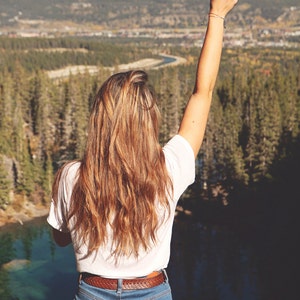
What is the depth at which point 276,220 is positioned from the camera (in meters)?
46.9

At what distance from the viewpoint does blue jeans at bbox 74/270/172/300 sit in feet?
11.7

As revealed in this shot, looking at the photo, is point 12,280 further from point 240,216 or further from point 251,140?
point 251,140

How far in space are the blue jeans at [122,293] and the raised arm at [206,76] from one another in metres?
0.86

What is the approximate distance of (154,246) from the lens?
3666 millimetres

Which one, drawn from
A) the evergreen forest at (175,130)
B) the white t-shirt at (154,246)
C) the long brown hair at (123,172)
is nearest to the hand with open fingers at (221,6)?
the long brown hair at (123,172)

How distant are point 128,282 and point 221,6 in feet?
5.93

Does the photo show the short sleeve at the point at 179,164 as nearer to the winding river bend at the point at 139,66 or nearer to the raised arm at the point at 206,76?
the raised arm at the point at 206,76

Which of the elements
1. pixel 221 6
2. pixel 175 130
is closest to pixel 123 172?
pixel 221 6

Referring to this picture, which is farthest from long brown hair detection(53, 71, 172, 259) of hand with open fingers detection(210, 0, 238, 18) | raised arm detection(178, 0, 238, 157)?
hand with open fingers detection(210, 0, 238, 18)

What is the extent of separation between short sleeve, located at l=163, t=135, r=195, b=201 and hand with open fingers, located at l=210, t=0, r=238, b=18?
92 centimetres

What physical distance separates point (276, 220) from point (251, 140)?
28.9 feet

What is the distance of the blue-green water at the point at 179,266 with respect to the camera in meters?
35.4

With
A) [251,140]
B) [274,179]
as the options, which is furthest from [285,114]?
[274,179]

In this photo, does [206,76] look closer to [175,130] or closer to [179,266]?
[179,266]
